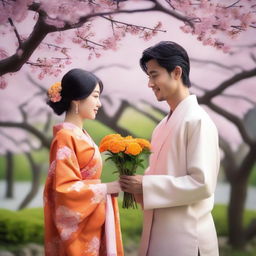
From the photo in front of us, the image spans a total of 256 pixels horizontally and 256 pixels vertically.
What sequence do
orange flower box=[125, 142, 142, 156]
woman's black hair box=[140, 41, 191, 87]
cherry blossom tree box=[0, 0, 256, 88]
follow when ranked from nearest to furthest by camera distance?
orange flower box=[125, 142, 142, 156], woman's black hair box=[140, 41, 191, 87], cherry blossom tree box=[0, 0, 256, 88]

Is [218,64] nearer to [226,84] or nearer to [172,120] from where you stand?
[226,84]

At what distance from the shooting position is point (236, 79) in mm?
3600

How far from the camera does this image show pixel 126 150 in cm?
220

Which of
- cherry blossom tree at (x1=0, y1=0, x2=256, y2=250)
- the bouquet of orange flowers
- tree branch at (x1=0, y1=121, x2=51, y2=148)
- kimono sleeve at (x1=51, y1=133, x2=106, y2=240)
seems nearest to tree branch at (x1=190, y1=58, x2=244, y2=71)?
cherry blossom tree at (x1=0, y1=0, x2=256, y2=250)

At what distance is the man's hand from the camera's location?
7.47 ft

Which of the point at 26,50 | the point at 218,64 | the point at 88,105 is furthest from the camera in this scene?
the point at 218,64

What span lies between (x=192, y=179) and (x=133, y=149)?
330mm

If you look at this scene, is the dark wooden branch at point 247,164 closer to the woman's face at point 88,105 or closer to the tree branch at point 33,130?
the tree branch at point 33,130

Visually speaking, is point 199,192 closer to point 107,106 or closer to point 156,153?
point 156,153

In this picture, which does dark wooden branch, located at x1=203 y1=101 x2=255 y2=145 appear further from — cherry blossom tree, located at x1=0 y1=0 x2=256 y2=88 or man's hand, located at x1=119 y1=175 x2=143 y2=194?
man's hand, located at x1=119 y1=175 x2=143 y2=194

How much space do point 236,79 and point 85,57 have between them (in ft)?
4.03

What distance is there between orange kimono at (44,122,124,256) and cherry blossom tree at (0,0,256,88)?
4.18ft

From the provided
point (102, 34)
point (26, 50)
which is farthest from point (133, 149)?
point (26, 50)

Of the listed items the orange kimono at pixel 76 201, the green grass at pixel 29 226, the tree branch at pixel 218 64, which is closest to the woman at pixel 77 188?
the orange kimono at pixel 76 201
